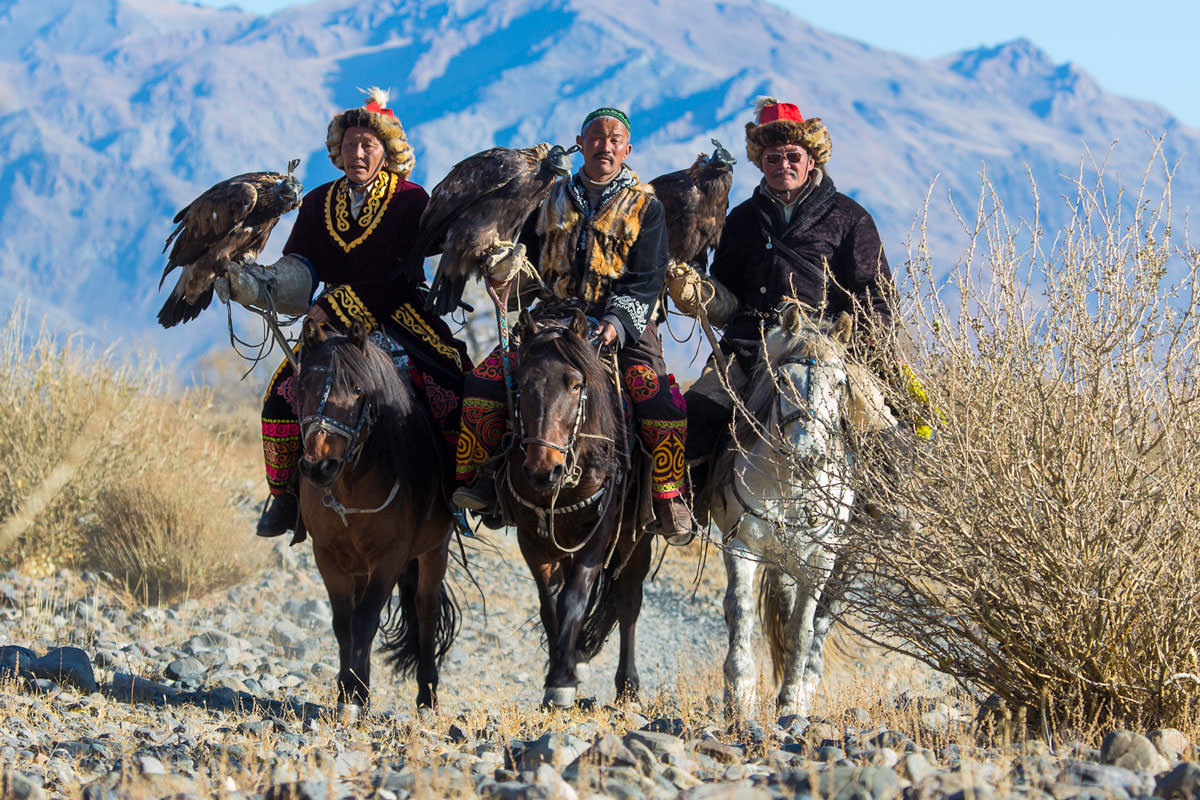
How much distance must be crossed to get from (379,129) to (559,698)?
286 centimetres

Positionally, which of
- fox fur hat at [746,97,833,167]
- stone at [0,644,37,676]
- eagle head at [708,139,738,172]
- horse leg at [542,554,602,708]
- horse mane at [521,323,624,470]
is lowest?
stone at [0,644,37,676]

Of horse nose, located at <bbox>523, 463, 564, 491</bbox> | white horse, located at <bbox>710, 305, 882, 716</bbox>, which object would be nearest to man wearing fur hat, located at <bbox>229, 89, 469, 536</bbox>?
horse nose, located at <bbox>523, 463, 564, 491</bbox>

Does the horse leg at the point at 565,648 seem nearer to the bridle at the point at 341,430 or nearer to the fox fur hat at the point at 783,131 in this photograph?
the bridle at the point at 341,430

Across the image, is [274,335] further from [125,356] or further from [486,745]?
[125,356]

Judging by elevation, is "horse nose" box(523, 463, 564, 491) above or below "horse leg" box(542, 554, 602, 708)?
above

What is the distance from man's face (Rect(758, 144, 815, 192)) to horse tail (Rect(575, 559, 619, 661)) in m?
2.17

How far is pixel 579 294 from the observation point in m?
6.10

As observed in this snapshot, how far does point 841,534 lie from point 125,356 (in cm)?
789

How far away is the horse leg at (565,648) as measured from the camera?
18.3ft

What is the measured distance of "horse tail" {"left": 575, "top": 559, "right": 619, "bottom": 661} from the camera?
6.84m

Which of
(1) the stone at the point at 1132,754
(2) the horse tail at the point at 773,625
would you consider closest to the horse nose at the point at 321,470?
(2) the horse tail at the point at 773,625

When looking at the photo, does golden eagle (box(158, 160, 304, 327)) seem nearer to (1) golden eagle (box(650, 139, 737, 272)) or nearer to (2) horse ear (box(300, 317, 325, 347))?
(2) horse ear (box(300, 317, 325, 347))

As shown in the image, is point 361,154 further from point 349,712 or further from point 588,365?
point 349,712

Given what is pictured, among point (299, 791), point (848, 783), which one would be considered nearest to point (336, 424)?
point (299, 791)
